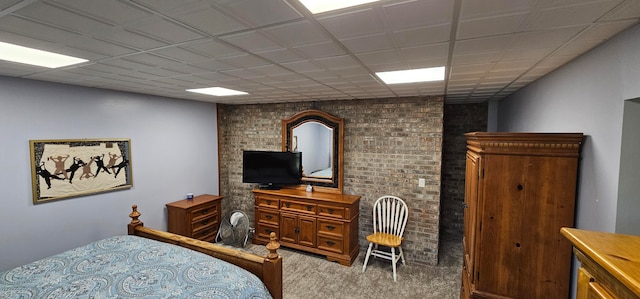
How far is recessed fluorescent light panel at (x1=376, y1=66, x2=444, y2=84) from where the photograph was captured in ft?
7.52

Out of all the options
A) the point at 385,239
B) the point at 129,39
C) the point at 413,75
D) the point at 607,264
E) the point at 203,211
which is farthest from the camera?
the point at 203,211

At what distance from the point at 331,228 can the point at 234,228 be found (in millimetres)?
1527

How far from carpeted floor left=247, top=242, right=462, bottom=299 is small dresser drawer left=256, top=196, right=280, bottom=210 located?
0.73 metres

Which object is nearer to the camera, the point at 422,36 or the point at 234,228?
the point at 422,36

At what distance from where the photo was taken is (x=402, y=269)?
12.0ft

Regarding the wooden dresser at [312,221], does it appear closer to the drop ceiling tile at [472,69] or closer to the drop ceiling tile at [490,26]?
the drop ceiling tile at [472,69]

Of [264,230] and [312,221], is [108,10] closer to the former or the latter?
[312,221]

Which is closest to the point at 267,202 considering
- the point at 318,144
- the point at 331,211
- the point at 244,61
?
the point at 331,211

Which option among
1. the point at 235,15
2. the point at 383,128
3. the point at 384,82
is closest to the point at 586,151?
the point at 384,82

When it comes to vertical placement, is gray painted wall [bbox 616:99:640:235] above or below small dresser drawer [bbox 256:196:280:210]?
above

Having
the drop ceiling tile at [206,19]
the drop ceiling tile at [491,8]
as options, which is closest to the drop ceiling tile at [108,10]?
the drop ceiling tile at [206,19]

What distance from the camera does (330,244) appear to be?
3902mm

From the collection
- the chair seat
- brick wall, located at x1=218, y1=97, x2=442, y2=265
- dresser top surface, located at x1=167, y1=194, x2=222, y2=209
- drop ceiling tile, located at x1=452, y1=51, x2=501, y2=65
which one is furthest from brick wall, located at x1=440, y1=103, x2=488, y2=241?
dresser top surface, located at x1=167, y1=194, x2=222, y2=209

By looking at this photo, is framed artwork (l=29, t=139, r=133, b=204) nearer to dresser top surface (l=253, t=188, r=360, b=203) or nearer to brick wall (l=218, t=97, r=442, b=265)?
dresser top surface (l=253, t=188, r=360, b=203)
